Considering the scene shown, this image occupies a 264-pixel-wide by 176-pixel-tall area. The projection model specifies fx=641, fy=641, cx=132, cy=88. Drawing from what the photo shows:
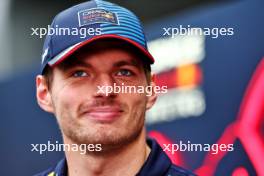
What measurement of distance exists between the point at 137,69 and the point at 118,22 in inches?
5.6

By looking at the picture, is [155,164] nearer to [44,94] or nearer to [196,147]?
[44,94]

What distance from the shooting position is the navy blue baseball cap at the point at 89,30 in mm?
1682

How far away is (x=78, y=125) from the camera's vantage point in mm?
1700

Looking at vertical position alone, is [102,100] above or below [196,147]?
above

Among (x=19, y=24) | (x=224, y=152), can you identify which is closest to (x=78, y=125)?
(x=224, y=152)

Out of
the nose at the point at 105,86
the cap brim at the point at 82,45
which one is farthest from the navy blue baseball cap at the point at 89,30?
the nose at the point at 105,86

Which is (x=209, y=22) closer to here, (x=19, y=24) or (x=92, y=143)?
(x=92, y=143)

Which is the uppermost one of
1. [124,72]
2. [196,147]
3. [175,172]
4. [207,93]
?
[124,72]

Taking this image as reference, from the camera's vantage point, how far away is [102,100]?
170 centimetres

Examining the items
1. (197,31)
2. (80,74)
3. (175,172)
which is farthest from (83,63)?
(197,31)

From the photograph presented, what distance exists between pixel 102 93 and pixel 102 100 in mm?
29

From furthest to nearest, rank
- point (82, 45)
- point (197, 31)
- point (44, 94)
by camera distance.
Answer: point (197, 31), point (44, 94), point (82, 45)

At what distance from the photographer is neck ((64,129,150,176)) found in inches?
67.4

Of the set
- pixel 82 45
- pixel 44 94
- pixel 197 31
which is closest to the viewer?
pixel 82 45
